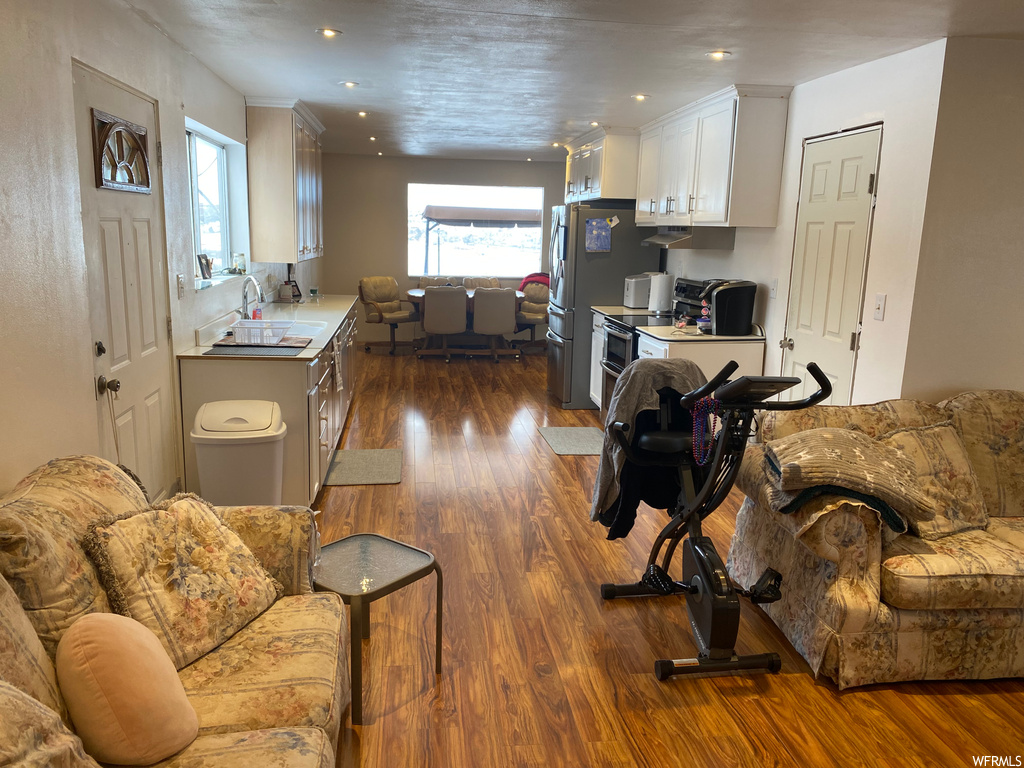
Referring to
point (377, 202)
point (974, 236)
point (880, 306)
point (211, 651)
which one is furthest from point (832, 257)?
point (377, 202)

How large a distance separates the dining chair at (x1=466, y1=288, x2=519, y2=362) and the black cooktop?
287cm

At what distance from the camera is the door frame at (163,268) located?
8.71 feet

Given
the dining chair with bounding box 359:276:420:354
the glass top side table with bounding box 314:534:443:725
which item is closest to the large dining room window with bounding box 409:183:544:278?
the dining chair with bounding box 359:276:420:354

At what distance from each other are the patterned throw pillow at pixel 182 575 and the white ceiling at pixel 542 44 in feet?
6.74

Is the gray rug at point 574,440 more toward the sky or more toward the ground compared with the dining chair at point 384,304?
more toward the ground

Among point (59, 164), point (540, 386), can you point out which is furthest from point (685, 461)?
point (540, 386)

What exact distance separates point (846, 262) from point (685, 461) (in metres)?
1.73

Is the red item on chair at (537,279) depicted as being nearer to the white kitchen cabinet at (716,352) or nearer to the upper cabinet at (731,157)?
the upper cabinet at (731,157)

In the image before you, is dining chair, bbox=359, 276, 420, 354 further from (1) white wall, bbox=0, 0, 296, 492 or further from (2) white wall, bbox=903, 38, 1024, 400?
(2) white wall, bbox=903, 38, 1024, 400

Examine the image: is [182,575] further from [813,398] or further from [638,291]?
[638,291]

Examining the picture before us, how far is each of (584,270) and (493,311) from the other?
2.51m

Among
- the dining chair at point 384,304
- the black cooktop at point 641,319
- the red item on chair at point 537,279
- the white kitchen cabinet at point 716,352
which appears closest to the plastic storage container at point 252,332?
the white kitchen cabinet at point 716,352

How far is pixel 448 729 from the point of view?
7.43 ft

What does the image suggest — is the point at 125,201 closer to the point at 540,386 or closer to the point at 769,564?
the point at 769,564
